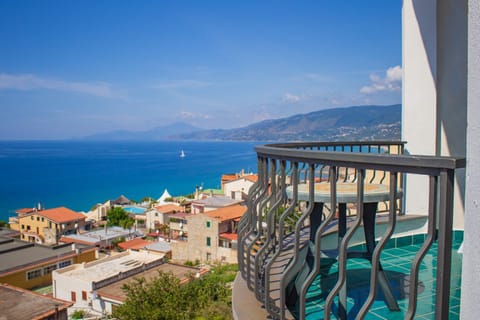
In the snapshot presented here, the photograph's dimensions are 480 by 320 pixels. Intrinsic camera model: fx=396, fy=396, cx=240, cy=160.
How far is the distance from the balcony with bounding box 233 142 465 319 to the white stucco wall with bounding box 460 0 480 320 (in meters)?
0.06

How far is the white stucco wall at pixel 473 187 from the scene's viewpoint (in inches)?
48.6

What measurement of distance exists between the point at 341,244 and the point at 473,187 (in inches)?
25.0

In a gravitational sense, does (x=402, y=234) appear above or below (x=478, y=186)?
below

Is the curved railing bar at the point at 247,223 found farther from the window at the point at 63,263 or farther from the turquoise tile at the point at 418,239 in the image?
the window at the point at 63,263

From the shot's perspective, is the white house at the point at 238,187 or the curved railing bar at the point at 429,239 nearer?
the curved railing bar at the point at 429,239

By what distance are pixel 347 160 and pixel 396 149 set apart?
3.68 metres

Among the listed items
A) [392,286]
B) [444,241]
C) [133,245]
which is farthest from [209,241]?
[444,241]

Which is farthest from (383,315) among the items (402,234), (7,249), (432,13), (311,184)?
(7,249)

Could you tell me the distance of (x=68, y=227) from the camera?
112ft

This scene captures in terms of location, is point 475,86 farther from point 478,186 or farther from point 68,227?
point 68,227

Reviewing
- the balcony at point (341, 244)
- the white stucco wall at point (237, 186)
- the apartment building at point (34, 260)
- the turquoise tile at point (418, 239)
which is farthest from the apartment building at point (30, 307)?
the white stucco wall at point (237, 186)

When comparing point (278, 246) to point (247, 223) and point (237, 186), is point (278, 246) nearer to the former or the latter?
point (247, 223)

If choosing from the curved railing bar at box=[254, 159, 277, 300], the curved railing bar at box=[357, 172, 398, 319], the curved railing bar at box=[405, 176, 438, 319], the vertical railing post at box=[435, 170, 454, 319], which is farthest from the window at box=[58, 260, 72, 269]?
the vertical railing post at box=[435, 170, 454, 319]

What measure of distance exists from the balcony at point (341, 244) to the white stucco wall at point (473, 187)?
2.2 inches
